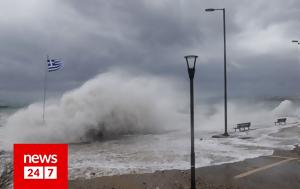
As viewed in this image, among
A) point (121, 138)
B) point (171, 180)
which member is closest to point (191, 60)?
point (171, 180)

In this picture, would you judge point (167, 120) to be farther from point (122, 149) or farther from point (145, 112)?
point (122, 149)

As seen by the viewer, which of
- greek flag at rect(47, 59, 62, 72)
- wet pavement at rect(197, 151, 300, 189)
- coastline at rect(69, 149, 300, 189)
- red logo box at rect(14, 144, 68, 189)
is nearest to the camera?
red logo box at rect(14, 144, 68, 189)

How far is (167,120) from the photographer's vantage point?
3972 cm

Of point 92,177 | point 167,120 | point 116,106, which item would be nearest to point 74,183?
point 92,177

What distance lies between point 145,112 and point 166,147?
16798 millimetres

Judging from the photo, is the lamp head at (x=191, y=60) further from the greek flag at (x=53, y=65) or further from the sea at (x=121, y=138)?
the greek flag at (x=53, y=65)

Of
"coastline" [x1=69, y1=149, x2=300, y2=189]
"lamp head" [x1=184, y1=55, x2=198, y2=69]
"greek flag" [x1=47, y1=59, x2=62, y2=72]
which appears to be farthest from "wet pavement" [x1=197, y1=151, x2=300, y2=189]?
"greek flag" [x1=47, y1=59, x2=62, y2=72]

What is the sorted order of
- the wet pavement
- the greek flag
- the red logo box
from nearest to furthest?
the red logo box, the wet pavement, the greek flag

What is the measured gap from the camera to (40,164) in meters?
6.98

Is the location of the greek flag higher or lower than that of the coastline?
higher

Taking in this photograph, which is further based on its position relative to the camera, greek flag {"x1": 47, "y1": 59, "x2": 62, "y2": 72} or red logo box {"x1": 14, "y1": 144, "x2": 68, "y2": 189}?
greek flag {"x1": 47, "y1": 59, "x2": 62, "y2": 72}

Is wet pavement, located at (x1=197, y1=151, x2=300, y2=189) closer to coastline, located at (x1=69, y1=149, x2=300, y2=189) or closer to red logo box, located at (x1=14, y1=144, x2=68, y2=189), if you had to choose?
coastline, located at (x1=69, y1=149, x2=300, y2=189)

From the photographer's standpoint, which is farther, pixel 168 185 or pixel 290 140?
pixel 290 140

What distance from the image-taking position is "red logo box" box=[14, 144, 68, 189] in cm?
695
